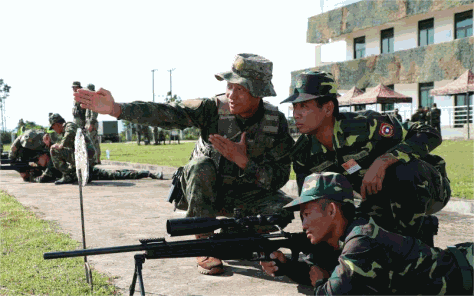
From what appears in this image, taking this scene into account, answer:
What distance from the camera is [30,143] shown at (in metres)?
11.7

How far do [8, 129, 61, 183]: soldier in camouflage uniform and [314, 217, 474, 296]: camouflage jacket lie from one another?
31.8ft

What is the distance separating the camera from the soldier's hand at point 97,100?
3.55 metres

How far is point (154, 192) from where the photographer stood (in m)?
9.42

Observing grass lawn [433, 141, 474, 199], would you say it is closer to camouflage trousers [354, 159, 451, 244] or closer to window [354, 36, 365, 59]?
camouflage trousers [354, 159, 451, 244]

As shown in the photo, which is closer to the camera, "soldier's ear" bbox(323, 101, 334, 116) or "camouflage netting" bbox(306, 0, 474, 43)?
"soldier's ear" bbox(323, 101, 334, 116)

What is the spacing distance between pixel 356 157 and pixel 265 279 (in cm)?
106

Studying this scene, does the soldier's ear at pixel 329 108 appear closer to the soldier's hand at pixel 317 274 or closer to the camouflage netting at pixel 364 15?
the soldier's hand at pixel 317 274

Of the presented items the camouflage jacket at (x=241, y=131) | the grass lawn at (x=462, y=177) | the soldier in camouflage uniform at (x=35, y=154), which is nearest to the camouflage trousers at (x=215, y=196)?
the camouflage jacket at (x=241, y=131)

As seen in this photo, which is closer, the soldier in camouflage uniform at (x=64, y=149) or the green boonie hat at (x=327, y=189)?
A: the green boonie hat at (x=327, y=189)

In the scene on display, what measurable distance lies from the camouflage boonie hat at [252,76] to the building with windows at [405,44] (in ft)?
81.7

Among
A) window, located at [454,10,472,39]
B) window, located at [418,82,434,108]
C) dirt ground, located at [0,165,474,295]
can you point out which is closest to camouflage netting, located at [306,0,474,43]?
window, located at [454,10,472,39]

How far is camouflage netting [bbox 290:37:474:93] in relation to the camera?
1105 inches

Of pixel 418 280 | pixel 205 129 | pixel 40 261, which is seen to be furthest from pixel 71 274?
pixel 418 280

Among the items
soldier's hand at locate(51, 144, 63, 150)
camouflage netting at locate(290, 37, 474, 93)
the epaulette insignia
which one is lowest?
soldier's hand at locate(51, 144, 63, 150)
